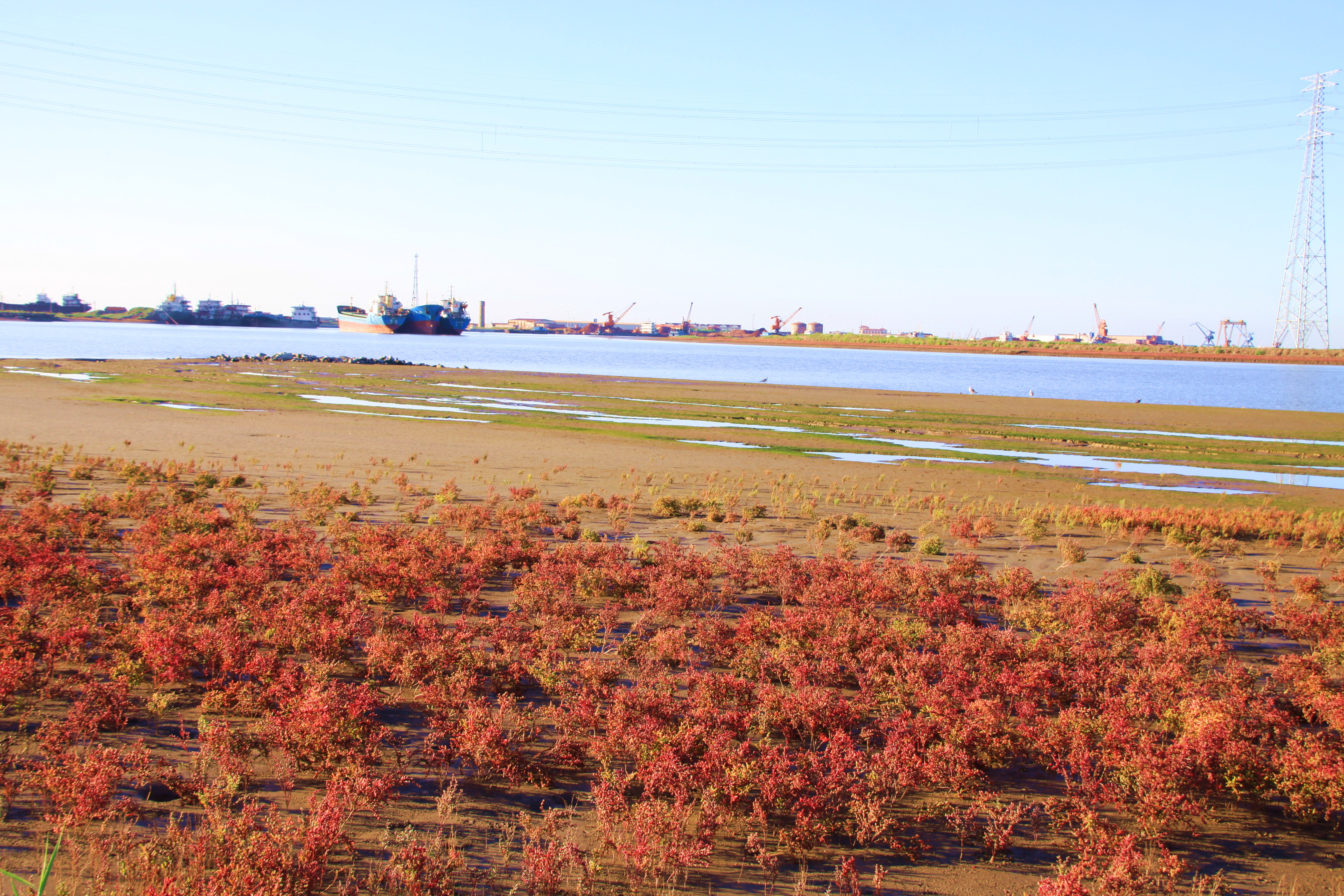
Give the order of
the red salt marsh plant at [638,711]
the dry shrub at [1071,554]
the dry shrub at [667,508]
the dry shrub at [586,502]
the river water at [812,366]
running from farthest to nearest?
the river water at [812,366]
the dry shrub at [586,502]
the dry shrub at [667,508]
the dry shrub at [1071,554]
the red salt marsh plant at [638,711]

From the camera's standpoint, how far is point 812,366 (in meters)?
112

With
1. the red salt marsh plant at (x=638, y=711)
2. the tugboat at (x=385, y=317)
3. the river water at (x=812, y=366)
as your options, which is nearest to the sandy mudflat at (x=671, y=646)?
the red salt marsh plant at (x=638, y=711)

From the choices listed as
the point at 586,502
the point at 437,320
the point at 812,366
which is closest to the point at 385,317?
the point at 437,320

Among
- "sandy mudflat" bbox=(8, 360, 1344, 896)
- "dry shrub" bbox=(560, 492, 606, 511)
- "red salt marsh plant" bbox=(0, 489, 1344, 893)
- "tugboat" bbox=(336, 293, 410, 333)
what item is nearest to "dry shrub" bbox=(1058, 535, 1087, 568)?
"sandy mudflat" bbox=(8, 360, 1344, 896)

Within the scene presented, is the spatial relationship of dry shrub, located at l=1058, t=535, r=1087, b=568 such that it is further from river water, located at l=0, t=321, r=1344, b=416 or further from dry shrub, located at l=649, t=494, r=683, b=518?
river water, located at l=0, t=321, r=1344, b=416

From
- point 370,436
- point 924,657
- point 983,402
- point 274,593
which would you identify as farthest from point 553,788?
point 983,402

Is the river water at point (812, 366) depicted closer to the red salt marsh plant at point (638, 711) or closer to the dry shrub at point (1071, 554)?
the dry shrub at point (1071, 554)

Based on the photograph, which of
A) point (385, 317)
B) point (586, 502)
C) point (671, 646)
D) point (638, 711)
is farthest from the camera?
point (385, 317)

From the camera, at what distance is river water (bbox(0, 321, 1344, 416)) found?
70562 millimetres

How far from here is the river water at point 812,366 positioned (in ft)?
232

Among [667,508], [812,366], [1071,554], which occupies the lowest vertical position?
[1071,554]

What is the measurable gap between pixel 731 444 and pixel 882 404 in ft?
74.2

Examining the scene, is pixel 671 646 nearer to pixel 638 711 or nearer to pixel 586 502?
pixel 638 711

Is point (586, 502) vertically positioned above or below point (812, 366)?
below
